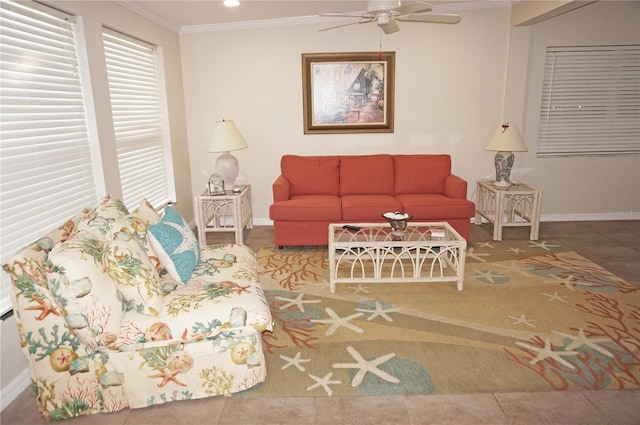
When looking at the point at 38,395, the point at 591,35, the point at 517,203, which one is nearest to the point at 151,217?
the point at 38,395

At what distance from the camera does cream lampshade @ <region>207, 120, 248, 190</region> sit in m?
4.52

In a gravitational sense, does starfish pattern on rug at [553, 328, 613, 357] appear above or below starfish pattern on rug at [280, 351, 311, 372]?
above

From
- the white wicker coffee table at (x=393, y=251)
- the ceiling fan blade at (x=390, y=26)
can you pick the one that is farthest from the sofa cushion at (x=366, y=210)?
the ceiling fan blade at (x=390, y=26)

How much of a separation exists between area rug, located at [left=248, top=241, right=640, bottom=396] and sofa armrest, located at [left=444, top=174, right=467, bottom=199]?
83cm

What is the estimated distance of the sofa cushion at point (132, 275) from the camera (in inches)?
85.1

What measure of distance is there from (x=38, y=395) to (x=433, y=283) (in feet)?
9.41

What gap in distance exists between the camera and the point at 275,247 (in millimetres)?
4645

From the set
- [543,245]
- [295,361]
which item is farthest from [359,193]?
[295,361]

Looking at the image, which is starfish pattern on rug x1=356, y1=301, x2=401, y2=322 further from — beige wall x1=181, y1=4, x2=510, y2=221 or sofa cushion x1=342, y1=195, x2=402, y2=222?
beige wall x1=181, y1=4, x2=510, y2=221

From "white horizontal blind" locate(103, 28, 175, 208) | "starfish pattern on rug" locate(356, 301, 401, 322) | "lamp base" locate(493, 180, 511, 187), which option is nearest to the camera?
"starfish pattern on rug" locate(356, 301, 401, 322)

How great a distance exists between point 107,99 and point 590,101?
5335 millimetres

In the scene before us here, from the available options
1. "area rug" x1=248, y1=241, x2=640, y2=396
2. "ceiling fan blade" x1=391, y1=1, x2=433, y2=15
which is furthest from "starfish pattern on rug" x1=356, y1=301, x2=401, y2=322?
"ceiling fan blade" x1=391, y1=1, x2=433, y2=15

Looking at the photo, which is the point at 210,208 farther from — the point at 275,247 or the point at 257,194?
the point at 275,247

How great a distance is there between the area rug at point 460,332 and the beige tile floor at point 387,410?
0.23 ft
